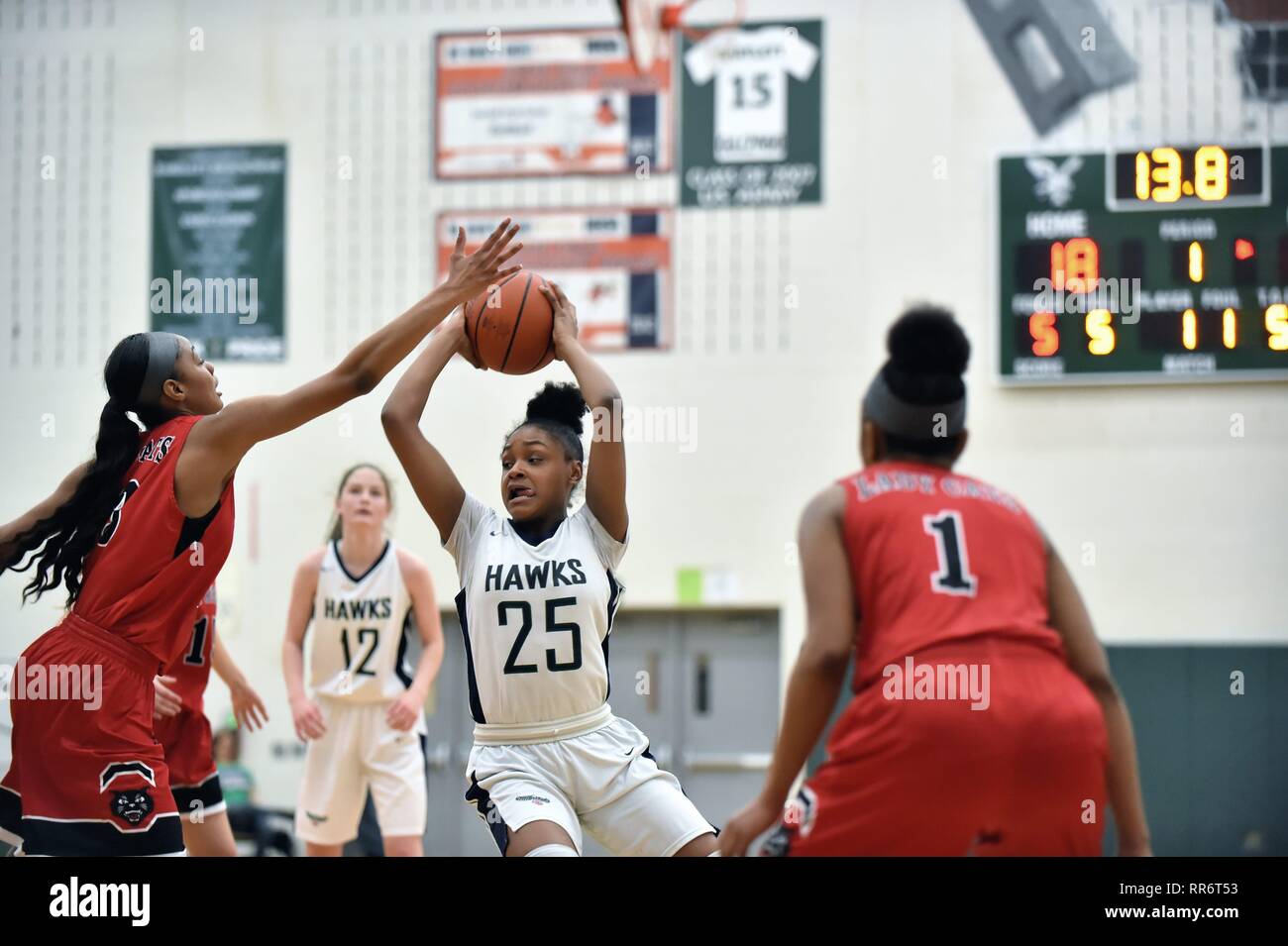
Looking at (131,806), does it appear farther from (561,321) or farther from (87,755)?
(561,321)

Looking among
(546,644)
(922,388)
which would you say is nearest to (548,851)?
(546,644)

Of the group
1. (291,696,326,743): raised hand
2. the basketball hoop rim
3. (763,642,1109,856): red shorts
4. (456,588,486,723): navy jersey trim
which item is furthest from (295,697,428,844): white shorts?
the basketball hoop rim

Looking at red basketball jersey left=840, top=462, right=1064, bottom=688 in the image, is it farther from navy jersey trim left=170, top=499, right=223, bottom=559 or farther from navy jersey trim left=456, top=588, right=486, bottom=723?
navy jersey trim left=170, top=499, right=223, bottom=559

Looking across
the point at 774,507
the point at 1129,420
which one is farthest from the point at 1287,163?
the point at 774,507

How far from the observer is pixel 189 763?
14.1 ft

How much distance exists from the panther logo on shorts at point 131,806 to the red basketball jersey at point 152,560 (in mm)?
343

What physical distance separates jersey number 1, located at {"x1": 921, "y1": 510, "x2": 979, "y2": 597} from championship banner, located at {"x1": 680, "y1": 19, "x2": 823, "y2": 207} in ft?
18.2

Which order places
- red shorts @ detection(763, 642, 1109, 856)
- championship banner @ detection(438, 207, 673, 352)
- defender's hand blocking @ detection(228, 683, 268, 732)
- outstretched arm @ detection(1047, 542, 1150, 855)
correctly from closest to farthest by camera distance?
red shorts @ detection(763, 642, 1109, 856)
outstretched arm @ detection(1047, 542, 1150, 855)
defender's hand blocking @ detection(228, 683, 268, 732)
championship banner @ detection(438, 207, 673, 352)

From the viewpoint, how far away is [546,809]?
11.3 ft

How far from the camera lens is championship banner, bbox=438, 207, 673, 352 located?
8273mm

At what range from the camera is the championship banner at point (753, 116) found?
26.7ft

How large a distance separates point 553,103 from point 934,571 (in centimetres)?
588
